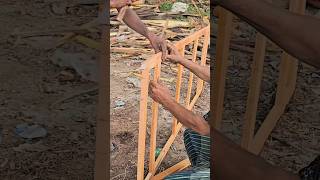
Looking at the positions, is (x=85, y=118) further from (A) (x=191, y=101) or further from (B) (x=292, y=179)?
(B) (x=292, y=179)

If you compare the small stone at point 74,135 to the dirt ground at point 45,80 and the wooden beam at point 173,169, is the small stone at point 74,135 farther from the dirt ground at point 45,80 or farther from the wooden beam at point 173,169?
the wooden beam at point 173,169

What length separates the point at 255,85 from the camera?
242cm

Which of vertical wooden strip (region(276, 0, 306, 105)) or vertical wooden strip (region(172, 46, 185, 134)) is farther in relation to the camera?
vertical wooden strip (region(276, 0, 306, 105))

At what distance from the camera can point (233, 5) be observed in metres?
0.88

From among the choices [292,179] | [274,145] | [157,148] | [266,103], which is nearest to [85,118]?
[157,148]

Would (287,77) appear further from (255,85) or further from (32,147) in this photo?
(32,147)

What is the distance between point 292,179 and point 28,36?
62 centimetres

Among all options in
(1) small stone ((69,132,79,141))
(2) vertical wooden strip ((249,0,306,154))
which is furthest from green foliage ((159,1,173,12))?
(2) vertical wooden strip ((249,0,306,154))

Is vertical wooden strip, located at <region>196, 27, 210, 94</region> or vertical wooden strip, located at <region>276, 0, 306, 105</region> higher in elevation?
vertical wooden strip, located at <region>196, 27, 210, 94</region>

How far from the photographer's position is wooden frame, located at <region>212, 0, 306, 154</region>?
36.5 inches

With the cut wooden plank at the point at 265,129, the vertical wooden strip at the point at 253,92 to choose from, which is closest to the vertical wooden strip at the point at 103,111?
the vertical wooden strip at the point at 253,92

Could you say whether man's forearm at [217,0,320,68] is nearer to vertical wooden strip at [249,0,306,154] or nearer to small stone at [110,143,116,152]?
small stone at [110,143,116,152]

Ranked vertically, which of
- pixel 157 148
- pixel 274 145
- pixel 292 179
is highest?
pixel 157 148

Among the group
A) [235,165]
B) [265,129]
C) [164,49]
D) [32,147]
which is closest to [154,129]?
[164,49]
